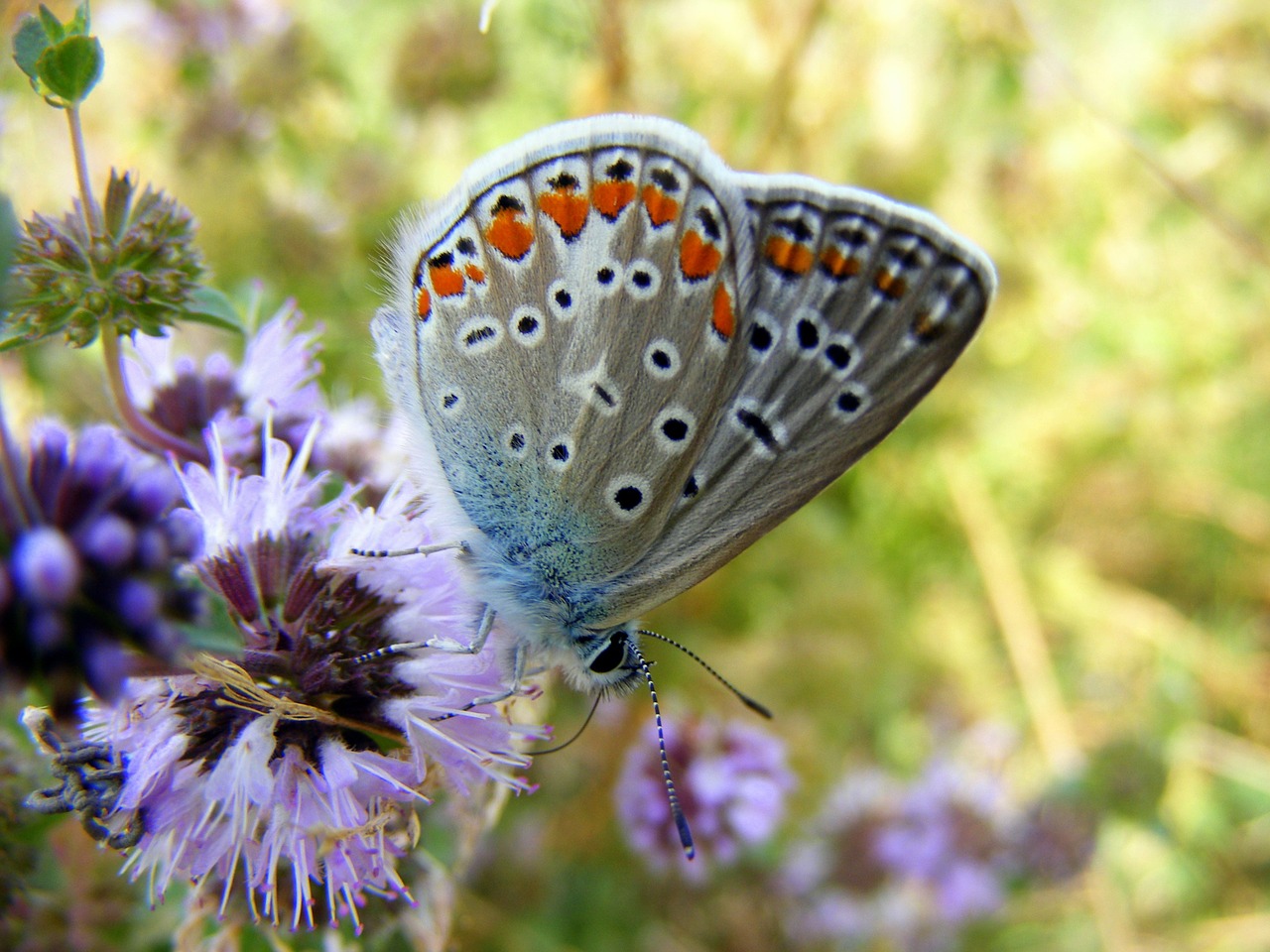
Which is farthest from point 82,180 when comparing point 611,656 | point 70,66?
point 611,656

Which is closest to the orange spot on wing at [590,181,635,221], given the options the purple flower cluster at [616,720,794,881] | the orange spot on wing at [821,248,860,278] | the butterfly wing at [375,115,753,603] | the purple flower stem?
the butterfly wing at [375,115,753,603]

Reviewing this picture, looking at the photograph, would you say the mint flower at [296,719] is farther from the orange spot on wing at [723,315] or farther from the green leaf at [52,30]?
the orange spot on wing at [723,315]

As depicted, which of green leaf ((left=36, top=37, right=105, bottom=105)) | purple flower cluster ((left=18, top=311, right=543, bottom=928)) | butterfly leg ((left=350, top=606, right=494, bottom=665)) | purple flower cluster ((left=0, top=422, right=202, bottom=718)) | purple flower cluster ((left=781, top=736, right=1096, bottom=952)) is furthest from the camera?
purple flower cluster ((left=781, top=736, right=1096, bottom=952))

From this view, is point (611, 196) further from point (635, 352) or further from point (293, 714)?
point (293, 714)

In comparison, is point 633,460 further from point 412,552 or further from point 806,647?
point 806,647

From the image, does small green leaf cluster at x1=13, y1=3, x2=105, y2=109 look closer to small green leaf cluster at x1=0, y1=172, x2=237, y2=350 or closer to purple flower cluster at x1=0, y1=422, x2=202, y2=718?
small green leaf cluster at x1=0, y1=172, x2=237, y2=350

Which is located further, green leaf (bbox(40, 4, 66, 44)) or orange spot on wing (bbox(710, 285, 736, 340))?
orange spot on wing (bbox(710, 285, 736, 340))
